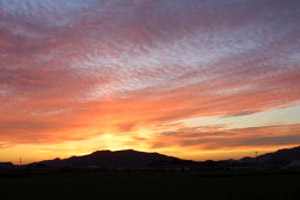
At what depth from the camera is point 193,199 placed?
2744 centimetres

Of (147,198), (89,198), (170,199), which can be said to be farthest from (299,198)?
(89,198)

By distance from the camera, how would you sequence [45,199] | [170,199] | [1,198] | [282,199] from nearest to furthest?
1. [282,199]
2. [170,199]
3. [45,199]
4. [1,198]

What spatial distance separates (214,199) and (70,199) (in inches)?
469

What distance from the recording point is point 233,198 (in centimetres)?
2753

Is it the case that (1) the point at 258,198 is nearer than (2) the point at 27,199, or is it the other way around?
(1) the point at 258,198

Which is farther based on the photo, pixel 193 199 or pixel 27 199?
pixel 27 199

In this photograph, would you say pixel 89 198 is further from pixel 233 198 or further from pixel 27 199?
pixel 233 198

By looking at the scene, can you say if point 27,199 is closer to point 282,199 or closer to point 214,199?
point 214,199

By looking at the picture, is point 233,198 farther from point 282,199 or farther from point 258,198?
point 282,199

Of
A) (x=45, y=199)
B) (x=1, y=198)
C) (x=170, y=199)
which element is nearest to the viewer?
(x=170, y=199)

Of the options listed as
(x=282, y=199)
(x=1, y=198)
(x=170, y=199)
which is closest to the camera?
(x=282, y=199)

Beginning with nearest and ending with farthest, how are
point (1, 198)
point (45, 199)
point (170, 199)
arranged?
point (170, 199)
point (45, 199)
point (1, 198)

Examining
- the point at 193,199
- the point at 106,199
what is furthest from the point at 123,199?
the point at 193,199

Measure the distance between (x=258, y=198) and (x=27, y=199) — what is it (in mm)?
19353
